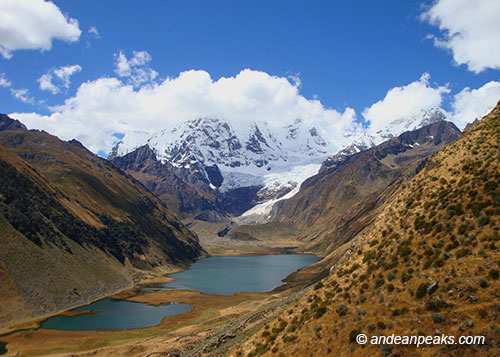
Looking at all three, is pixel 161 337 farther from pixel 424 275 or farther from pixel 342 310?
pixel 424 275

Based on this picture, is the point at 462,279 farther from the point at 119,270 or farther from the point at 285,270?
the point at 285,270

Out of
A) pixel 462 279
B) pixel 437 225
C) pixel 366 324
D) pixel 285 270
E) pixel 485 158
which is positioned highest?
pixel 485 158

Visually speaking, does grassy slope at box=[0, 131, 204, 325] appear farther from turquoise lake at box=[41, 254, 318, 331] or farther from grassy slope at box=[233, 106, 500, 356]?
grassy slope at box=[233, 106, 500, 356]

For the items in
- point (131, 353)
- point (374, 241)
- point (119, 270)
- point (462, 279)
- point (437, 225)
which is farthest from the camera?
point (119, 270)

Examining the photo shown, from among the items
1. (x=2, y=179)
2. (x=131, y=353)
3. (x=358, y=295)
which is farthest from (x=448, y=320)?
(x=2, y=179)

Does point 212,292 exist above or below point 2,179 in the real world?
below

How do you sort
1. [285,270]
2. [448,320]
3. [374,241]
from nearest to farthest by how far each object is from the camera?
[448,320]
[374,241]
[285,270]

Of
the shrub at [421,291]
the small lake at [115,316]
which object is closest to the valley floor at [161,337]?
the small lake at [115,316]

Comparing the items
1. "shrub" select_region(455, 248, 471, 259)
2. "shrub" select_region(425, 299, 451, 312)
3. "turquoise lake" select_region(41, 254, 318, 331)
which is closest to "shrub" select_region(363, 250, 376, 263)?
"shrub" select_region(455, 248, 471, 259)
